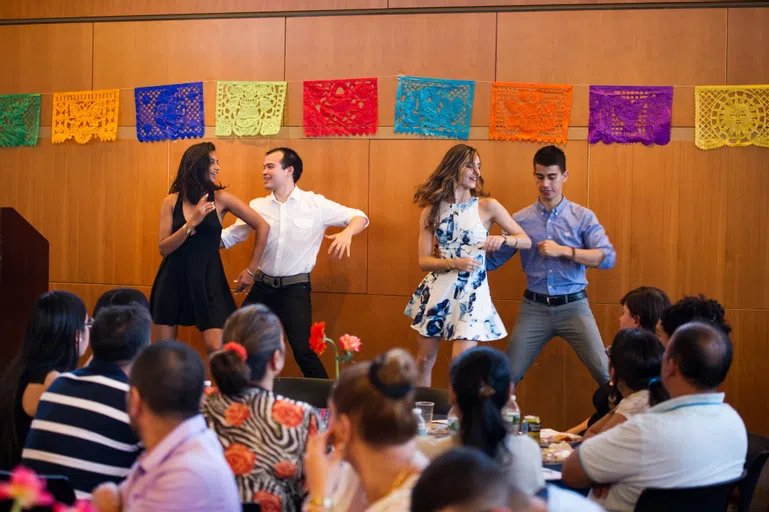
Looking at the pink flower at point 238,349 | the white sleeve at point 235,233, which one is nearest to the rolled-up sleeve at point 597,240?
the white sleeve at point 235,233

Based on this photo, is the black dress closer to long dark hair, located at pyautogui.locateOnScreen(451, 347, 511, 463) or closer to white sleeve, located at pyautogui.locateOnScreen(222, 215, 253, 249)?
white sleeve, located at pyautogui.locateOnScreen(222, 215, 253, 249)

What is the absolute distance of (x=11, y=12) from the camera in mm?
6266

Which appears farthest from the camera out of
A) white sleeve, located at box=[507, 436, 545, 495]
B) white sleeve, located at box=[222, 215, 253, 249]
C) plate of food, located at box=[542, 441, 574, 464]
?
white sleeve, located at box=[222, 215, 253, 249]

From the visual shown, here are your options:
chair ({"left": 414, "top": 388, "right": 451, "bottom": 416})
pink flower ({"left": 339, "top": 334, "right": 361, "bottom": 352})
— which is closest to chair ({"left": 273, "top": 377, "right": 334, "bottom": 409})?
chair ({"left": 414, "top": 388, "right": 451, "bottom": 416})

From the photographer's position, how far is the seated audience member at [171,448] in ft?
6.37

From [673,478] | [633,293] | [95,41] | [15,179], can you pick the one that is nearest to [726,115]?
[633,293]

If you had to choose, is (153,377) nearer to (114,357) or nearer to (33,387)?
(114,357)

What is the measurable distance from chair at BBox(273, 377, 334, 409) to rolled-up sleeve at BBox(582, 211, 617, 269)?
2063 mm

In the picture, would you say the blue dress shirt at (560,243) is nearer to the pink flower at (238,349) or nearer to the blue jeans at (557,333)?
the blue jeans at (557,333)

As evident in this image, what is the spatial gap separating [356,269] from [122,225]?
182 centimetres

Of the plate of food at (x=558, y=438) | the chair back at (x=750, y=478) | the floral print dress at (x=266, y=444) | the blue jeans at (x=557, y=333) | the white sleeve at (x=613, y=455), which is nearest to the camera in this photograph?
the floral print dress at (x=266, y=444)

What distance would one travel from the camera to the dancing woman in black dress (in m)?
5.05

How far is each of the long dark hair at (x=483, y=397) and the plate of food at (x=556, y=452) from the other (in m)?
0.74

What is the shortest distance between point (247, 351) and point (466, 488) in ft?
4.18
